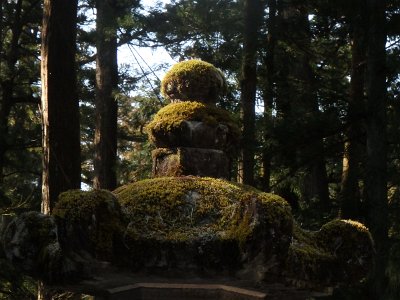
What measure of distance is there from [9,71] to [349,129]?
33.6ft

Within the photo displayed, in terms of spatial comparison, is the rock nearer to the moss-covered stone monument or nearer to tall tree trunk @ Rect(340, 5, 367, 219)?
the moss-covered stone monument

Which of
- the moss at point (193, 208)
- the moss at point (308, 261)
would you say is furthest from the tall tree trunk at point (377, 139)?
the moss at point (193, 208)

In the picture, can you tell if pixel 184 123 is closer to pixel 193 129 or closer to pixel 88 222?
pixel 193 129

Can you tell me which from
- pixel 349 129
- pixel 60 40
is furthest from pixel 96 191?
pixel 349 129

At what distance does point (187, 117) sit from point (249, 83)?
7.37m

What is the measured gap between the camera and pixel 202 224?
339 cm

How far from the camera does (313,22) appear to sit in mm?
15008

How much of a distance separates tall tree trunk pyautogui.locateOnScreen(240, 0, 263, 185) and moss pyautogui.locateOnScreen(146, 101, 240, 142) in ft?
21.0

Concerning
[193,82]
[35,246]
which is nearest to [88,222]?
[35,246]

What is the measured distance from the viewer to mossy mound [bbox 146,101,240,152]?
3951 mm

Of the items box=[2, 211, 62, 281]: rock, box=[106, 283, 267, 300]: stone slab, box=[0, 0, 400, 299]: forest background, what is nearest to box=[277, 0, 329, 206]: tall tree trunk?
box=[0, 0, 400, 299]: forest background

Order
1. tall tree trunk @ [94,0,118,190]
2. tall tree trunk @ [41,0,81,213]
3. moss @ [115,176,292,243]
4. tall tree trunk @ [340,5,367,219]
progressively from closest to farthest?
moss @ [115,176,292,243] < tall tree trunk @ [41,0,81,213] < tall tree trunk @ [340,5,367,219] < tall tree trunk @ [94,0,118,190]

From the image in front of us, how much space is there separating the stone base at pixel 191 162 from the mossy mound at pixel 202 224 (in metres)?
0.27

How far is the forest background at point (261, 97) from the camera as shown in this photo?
7977 millimetres
